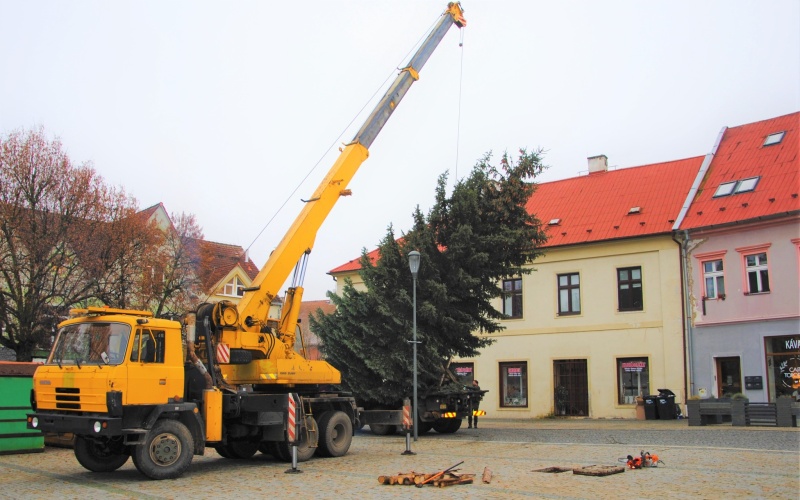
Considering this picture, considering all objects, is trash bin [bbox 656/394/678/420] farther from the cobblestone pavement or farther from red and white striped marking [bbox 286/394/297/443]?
red and white striped marking [bbox 286/394/297/443]

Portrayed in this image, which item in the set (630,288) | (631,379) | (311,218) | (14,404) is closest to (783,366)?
(631,379)

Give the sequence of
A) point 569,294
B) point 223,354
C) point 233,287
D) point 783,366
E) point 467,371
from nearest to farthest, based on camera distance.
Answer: point 223,354, point 783,366, point 569,294, point 467,371, point 233,287

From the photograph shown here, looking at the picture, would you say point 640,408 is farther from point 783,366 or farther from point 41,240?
point 41,240

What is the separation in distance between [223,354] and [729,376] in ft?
69.5

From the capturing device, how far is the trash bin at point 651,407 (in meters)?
29.2

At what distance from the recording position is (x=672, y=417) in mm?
29062

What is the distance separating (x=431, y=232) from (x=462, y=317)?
2.73 metres

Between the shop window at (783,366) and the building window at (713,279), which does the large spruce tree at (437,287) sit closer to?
the building window at (713,279)

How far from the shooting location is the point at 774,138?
31.7m

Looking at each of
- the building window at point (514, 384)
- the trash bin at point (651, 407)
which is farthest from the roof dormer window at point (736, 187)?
the building window at point (514, 384)

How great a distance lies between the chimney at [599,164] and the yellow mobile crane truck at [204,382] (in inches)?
853

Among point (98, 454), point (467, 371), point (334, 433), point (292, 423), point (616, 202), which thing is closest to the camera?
point (98, 454)

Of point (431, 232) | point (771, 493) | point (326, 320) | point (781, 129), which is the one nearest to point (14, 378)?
point (326, 320)

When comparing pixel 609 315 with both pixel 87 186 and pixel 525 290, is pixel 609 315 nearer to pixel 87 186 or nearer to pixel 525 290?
pixel 525 290
